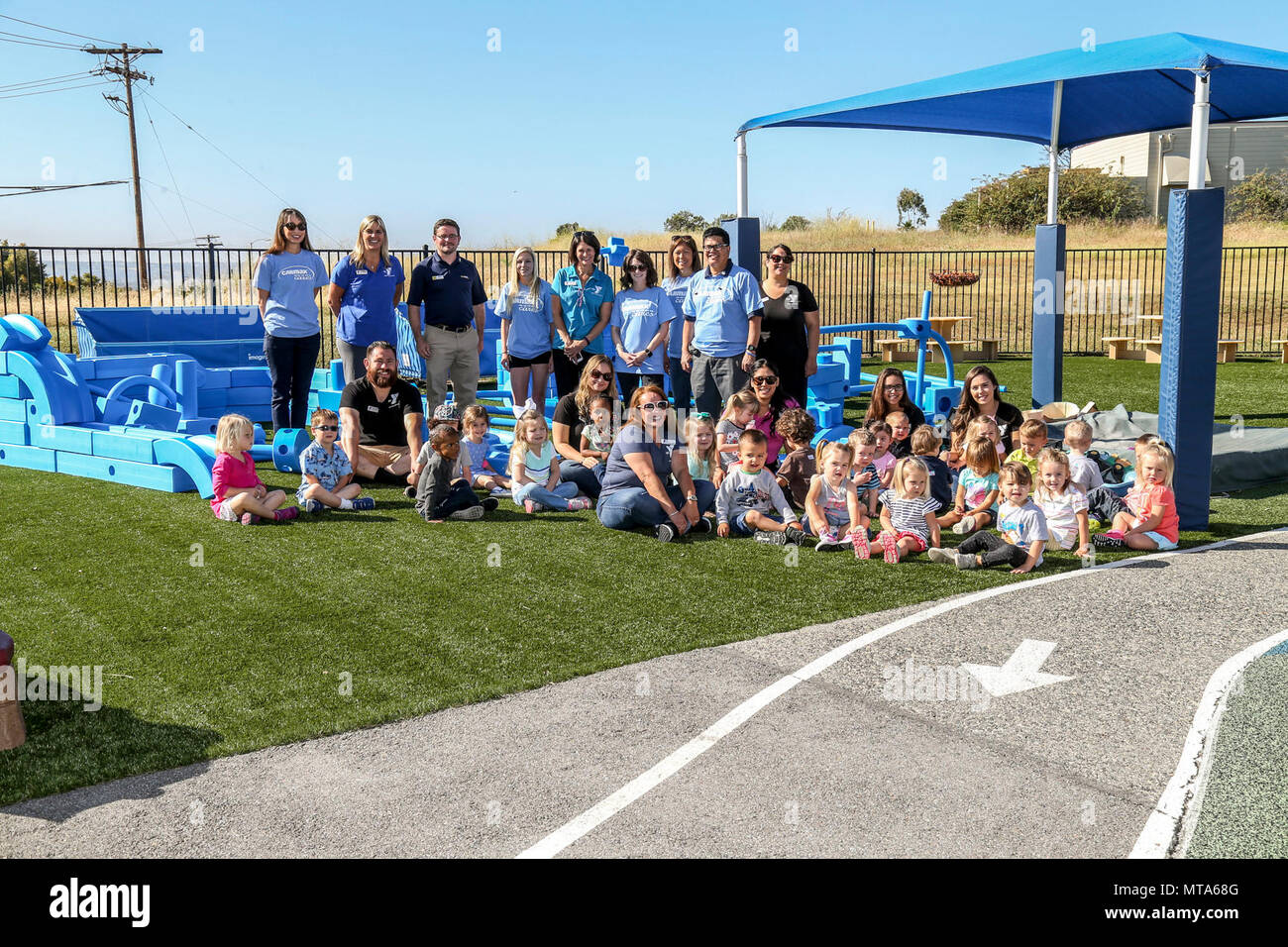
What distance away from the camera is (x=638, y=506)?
822cm

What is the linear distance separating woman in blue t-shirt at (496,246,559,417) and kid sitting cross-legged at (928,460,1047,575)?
4.53m

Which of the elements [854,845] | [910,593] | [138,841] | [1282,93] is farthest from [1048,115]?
[138,841]

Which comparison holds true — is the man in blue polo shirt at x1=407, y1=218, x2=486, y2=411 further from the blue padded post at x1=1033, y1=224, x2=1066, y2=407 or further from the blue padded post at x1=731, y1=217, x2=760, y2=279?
the blue padded post at x1=1033, y1=224, x2=1066, y2=407

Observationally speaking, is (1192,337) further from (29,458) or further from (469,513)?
(29,458)

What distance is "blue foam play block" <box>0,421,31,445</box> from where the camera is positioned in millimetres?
10961

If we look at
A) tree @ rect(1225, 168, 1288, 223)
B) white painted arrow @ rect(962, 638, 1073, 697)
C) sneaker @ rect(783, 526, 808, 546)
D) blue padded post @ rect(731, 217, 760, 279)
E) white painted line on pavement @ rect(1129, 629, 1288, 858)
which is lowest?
white painted line on pavement @ rect(1129, 629, 1288, 858)

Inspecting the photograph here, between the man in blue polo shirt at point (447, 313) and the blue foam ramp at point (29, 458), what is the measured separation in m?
3.58

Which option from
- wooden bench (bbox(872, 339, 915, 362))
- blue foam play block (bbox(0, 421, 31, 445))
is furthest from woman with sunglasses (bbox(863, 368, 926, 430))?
wooden bench (bbox(872, 339, 915, 362))

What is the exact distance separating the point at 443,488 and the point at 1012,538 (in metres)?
4.18

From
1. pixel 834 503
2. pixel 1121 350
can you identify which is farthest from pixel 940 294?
pixel 834 503

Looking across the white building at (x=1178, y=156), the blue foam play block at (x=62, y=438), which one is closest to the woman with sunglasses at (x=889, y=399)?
the blue foam play block at (x=62, y=438)

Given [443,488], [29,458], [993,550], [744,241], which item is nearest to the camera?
[993,550]

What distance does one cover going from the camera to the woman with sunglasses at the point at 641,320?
1021 cm
